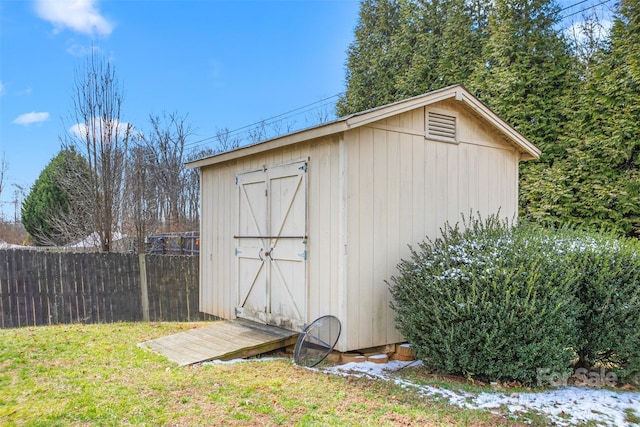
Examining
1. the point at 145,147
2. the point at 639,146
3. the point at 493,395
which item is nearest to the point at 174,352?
the point at 493,395

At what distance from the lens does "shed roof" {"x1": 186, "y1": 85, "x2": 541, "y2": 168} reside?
179 inches

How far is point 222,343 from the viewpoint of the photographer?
17.1 feet

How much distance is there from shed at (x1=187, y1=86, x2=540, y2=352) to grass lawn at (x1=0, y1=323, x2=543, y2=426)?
0.95 metres

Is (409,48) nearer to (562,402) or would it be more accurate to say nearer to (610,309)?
(610,309)

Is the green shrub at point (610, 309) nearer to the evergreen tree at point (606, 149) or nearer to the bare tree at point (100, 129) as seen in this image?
the evergreen tree at point (606, 149)

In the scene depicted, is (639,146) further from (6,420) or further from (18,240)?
(18,240)

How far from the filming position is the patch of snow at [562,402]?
3.38 meters

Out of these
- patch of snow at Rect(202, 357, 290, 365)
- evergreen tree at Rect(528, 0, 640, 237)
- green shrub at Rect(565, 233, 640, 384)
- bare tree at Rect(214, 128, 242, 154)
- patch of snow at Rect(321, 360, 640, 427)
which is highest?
bare tree at Rect(214, 128, 242, 154)

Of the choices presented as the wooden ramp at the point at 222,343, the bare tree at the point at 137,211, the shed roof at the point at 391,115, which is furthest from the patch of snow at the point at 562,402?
the bare tree at the point at 137,211

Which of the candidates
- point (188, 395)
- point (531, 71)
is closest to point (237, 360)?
point (188, 395)

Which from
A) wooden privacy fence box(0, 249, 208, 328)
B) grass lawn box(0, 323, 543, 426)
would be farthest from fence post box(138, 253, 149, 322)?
grass lawn box(0, 323, 543, 426)

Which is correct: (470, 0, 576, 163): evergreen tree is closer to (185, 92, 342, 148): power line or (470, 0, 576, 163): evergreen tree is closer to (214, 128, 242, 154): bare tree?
(185, 92, 342, 148): power line

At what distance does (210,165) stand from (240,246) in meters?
1.60

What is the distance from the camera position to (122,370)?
4355mm
